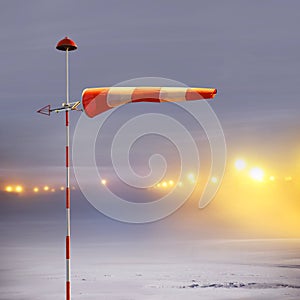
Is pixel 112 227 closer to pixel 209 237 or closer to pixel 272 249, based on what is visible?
pixel 209 237

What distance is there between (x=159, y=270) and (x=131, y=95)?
5.60 meters

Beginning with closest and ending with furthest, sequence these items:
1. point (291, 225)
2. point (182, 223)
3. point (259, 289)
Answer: point (259, 289) < point (291, 225) < point (182, 223)

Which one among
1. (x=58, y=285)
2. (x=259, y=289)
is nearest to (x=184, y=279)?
(x=259, y=289)

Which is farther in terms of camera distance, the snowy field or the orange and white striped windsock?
the snowy field

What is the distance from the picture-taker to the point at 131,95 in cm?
1062

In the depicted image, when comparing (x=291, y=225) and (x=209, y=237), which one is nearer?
(x=209, y=237)

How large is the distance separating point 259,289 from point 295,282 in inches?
48.4

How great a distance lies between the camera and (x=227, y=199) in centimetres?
4366

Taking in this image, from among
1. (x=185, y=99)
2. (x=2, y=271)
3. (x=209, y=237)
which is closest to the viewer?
(x=185, y=99)

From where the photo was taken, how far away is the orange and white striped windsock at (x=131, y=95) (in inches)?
410

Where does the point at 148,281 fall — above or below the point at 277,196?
below

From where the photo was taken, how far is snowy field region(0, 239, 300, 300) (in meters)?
11.6

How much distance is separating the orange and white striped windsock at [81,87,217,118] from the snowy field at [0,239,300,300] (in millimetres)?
4011

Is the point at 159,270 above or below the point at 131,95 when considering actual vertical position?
below
